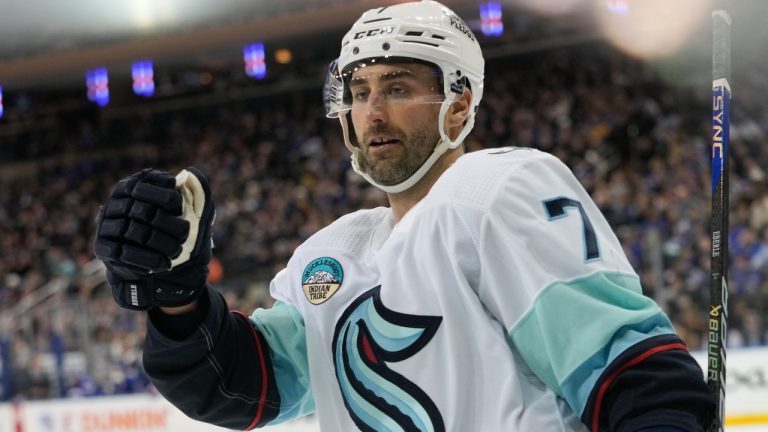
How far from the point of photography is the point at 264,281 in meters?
7.38

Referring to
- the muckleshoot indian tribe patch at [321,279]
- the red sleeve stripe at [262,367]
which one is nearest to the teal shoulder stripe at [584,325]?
the muckleshoot indian tribe patch at [321,279]

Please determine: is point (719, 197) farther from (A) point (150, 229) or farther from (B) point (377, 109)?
(A) point (150, 229)

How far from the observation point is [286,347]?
194 centimetres

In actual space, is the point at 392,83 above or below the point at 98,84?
below

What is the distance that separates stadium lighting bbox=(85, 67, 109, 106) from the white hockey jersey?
1329 cm

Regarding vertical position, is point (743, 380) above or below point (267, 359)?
below

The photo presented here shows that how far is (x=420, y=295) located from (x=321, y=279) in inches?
11.7

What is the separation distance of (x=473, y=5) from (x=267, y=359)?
33.3 ft

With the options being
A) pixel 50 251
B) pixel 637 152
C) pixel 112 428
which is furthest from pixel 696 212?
pixel 50 251

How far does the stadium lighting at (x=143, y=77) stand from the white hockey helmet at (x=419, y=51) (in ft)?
41.6

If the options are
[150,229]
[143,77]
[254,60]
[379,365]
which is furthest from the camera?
[143,77]

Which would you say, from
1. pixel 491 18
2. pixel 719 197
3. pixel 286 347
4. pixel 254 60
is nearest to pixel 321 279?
pixel 286 347

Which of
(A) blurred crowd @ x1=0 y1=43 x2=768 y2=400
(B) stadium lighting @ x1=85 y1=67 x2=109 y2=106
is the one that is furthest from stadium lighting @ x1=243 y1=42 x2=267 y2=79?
(B) stadium lighting @ x1=85 y1=67 x2=109 y2=106

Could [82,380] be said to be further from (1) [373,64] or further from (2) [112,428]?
(1) [373,64]
